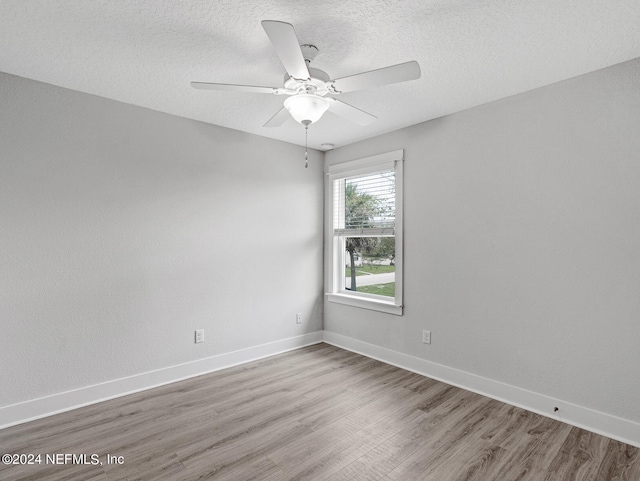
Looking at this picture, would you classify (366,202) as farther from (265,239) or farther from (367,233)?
(265,239)

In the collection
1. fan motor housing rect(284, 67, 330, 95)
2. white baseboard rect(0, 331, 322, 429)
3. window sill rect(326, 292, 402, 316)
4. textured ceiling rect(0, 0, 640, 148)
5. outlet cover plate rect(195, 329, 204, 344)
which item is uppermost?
textured ceiling rect(0, 0, 640, 148)

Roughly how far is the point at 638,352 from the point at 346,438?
1.92m

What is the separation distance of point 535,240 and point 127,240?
3.25m

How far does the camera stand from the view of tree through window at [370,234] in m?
3.71

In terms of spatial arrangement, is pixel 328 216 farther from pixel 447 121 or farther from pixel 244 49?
pixel 244 49

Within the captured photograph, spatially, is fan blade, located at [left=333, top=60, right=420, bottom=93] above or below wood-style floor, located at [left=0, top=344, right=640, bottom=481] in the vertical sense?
above

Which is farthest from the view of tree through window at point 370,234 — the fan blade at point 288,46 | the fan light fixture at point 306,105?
the fan blade at point 288,46

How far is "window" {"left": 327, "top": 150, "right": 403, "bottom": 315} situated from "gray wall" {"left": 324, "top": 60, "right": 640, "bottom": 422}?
0.69 feet

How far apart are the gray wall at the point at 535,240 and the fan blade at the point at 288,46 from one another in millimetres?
1817

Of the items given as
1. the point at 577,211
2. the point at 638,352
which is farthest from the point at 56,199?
the point at 638,352

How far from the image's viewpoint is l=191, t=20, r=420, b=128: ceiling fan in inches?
60.7

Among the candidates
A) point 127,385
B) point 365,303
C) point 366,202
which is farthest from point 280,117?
point 127,385

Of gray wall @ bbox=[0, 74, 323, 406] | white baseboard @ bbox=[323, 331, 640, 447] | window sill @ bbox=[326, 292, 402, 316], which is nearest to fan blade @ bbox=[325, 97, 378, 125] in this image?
gray wall @ bbox=[0, 74, 323, 406]

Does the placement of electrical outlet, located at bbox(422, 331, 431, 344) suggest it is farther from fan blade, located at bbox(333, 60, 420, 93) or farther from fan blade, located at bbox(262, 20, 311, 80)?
fan blade, located at bbox(262, 20, 311, 80)
